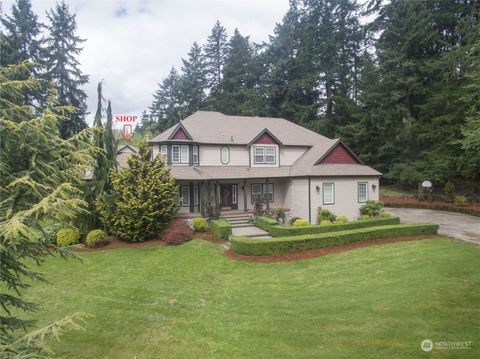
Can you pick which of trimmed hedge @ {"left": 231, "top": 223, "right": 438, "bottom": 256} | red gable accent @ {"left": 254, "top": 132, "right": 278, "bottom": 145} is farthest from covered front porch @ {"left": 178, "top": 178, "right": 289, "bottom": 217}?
trimmed hedge @ {"left": 231, "top": 223, "right": 438, "bottom": 256}

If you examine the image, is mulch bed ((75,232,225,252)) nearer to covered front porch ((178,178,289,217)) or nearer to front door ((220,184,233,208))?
covered front porch ((178,178,289,217))

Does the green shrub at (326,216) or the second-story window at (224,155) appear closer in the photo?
the green shrub at (326,216)

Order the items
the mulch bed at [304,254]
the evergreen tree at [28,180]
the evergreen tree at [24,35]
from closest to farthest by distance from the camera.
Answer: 1. the evergreen tree at [28,180]
2. the mulch bed at [304,254]
3. the evergreen tree at [24,35]

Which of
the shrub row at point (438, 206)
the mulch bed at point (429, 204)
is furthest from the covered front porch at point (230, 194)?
the mulch bed at point (429, 204)

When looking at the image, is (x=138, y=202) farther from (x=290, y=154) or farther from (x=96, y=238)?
(x=290, y=154)

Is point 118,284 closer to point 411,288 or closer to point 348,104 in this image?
Result: point 411,288

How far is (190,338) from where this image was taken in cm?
735

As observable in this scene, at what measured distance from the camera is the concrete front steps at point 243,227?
17.2 metres

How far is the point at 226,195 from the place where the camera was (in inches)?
924

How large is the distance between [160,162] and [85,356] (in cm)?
1169

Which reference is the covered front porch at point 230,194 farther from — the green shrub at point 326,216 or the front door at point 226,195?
the green shrub at point 326,216

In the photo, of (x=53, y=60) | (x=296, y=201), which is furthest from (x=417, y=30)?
(x=53, y=60)

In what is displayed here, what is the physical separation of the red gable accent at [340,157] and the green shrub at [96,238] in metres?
16.0

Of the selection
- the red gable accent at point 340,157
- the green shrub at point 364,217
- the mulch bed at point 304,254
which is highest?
the red gable accent at point 340,157
